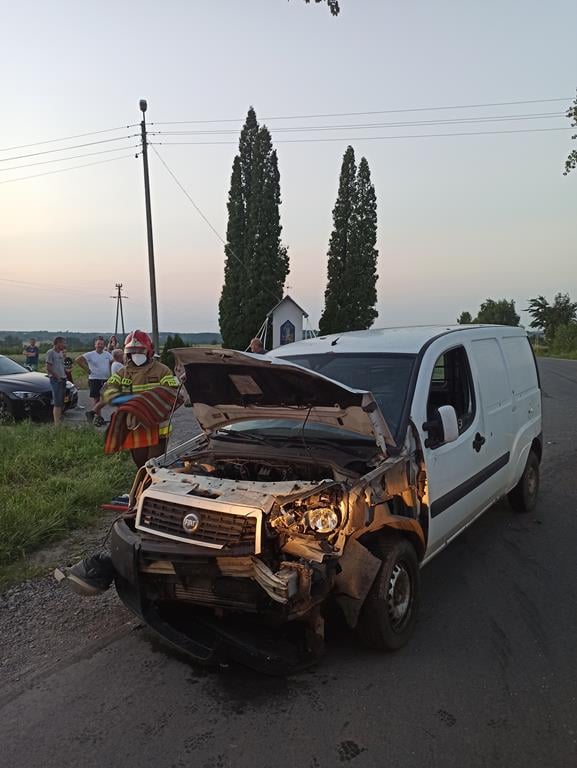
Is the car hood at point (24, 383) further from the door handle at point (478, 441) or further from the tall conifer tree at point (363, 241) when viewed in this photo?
the tall conifer tree at point (363, 241)

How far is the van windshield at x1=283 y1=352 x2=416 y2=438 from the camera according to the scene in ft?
12.8

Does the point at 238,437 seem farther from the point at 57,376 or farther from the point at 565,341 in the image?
the point at 565,341

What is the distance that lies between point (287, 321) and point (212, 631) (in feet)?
64.2

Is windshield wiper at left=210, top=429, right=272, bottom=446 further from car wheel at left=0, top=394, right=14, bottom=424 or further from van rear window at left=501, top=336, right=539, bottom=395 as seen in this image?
car wheel at left=0, top=394, right=14, bottom=424

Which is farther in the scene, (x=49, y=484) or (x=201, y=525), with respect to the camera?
(x=49, y=484)

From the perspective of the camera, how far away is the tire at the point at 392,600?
324cm

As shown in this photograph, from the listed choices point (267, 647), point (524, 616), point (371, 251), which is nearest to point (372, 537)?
point (267, 647)

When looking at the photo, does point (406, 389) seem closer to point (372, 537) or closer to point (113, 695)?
point (372, 537)

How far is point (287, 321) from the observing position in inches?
882

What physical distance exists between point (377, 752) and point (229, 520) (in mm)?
1252

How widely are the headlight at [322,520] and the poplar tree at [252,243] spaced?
3334 centimetres

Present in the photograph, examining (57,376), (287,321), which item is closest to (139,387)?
(57,376)

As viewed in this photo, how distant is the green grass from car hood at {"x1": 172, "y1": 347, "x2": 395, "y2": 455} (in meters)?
2.08

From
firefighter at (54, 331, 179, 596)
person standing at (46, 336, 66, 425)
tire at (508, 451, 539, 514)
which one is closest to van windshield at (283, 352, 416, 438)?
firefighter at (54, 331, 179, 596)
